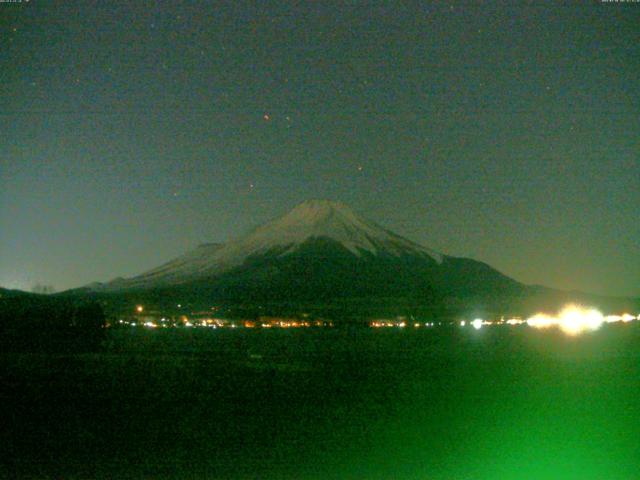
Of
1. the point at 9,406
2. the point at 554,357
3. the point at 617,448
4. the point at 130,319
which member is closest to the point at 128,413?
the point at 9,406

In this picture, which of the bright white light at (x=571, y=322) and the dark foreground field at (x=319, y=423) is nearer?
the dark foreground field at (x=319, y=423)

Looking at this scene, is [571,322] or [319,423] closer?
[319,423]

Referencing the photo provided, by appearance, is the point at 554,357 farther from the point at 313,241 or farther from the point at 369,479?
the point at 313,241

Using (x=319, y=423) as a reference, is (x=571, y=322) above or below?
above

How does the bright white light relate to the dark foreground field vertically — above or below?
above

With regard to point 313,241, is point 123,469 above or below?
below

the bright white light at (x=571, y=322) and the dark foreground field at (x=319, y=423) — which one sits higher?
the bright white light at (x=571, y=322)

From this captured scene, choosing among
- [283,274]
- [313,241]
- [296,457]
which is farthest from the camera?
[313,241]

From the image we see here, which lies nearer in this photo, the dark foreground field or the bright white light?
the dark foreground field
